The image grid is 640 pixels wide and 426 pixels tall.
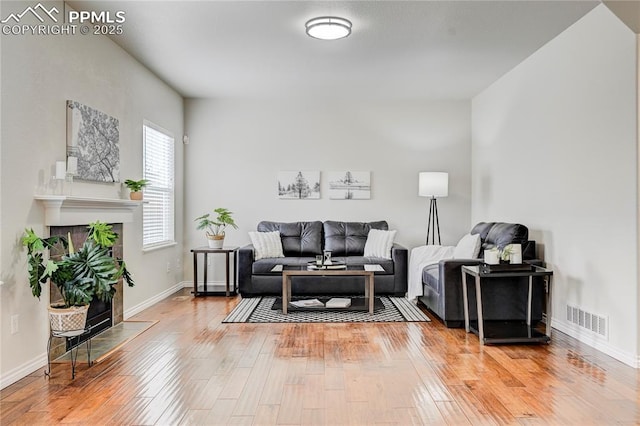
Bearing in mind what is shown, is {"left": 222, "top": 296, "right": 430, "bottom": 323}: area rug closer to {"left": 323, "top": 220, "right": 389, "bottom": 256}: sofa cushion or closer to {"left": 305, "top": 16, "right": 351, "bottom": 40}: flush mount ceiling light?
{"left": 323, "top": 220, "right": 389, "bottom": 256}: sofa cushion

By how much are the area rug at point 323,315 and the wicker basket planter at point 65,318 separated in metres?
1.67

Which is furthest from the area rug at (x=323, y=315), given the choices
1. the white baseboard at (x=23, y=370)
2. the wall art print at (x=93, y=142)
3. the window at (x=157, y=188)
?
the wall art print at (x=93, y=142)

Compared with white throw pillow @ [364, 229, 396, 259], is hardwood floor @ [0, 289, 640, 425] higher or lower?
lower

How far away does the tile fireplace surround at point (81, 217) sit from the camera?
336cm

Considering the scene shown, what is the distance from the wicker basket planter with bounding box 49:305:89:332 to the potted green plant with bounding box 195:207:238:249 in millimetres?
2977

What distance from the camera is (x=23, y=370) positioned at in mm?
3111

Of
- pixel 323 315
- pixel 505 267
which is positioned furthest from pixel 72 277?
pixel 505 267

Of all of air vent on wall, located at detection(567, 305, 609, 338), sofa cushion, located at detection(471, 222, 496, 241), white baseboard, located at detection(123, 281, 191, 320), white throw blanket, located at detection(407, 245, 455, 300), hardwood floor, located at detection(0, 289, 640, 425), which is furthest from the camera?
white throw blanket, located at detection(407, 245, 455, 300)

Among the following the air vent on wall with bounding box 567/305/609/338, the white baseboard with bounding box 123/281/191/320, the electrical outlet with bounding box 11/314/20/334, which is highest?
the electrical outlet with bounding box 11/314/20/334

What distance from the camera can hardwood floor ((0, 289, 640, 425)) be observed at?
2.50 m

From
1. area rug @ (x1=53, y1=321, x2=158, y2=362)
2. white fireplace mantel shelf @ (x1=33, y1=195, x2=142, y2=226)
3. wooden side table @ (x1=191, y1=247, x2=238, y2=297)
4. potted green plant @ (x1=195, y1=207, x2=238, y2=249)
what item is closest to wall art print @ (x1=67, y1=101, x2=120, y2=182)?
white fireplace mantel shelf @ (x1=33, y1=195, x2=142, y2=226)

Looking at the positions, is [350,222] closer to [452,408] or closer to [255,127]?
[255,127]

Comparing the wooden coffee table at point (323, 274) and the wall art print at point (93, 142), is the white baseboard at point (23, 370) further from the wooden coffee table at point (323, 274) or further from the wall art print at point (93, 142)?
the wooden coffee table at point (323, 274)

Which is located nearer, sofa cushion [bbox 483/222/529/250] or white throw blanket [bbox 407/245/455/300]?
sofa cushion [bbox 483/222/529/250]
